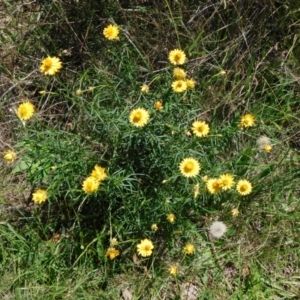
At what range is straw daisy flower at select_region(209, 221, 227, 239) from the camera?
2264mm

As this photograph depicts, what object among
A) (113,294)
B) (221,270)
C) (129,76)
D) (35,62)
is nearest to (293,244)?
(221,270)

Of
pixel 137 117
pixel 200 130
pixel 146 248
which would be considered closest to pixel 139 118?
pixel 137 117

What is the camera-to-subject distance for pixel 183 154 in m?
2.04

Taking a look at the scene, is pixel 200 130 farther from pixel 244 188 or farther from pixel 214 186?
pixel 244 188

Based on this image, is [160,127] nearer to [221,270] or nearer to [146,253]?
[146,253]

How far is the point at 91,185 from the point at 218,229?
2.04 feet

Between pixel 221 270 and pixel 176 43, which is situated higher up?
pixel 176 43

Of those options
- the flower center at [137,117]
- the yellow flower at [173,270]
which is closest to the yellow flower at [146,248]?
the yellow flower at [173,270]

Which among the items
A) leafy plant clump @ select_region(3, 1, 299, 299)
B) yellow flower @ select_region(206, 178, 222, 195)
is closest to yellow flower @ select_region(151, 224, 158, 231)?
leafy plant clump @ select_region(3, 1, 299, 299)

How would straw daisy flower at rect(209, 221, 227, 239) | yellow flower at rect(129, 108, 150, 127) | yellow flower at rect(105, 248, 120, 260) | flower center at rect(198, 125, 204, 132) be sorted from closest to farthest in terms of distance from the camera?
yellow flower at rect(129, 108, 150, 127) < flower center at rect(198, 125, 204, 132) < yellow flower at rect(105, 248, 120, 260) < straw daisy flower at rect(209, 221, 227, 239)

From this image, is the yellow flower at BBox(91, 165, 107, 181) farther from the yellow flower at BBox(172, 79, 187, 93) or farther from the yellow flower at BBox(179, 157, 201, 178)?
the yellow flower at BBox(172, 79, 187, 93)

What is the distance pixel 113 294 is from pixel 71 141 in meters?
0.68

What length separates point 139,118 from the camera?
1940 mm

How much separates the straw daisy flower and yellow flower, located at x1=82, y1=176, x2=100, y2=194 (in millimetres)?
582
